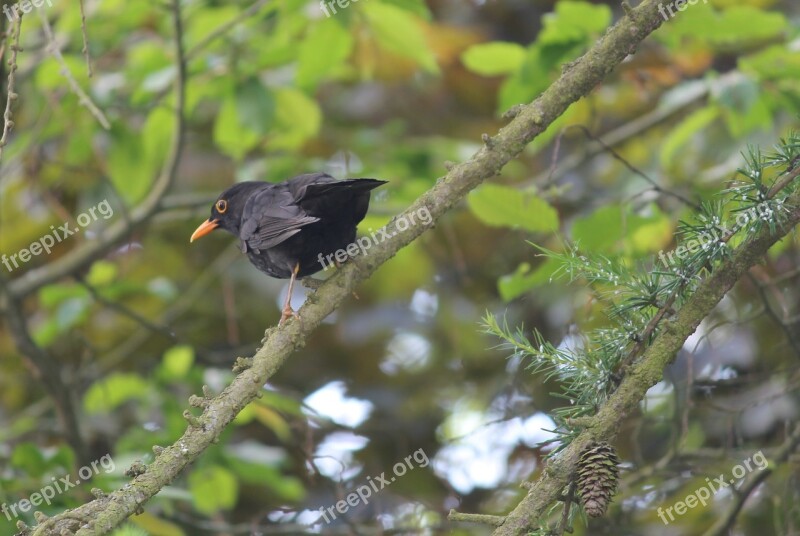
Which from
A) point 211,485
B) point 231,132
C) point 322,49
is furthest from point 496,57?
point 211,485

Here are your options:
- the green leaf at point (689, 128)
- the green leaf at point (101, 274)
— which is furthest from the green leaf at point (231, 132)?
the green leaf at point (689, 128)

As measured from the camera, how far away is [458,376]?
637 centimetres

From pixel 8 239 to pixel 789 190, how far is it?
5904 mm

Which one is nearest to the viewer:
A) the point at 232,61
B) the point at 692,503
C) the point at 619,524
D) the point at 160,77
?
the point at 619,524

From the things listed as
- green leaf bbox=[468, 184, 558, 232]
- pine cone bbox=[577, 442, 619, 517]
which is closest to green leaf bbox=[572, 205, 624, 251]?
green leaf bbox=[468, 184, 558, 232]

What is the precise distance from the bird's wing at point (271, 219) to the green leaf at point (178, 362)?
131 centimetres

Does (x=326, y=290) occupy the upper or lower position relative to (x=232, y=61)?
lower

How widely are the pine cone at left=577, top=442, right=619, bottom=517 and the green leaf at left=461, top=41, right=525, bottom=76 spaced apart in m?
2.70

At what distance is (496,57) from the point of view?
4.39m

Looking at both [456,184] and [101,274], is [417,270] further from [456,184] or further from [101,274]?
[456,184]

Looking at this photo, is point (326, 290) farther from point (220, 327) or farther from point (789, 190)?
point (220, 327)

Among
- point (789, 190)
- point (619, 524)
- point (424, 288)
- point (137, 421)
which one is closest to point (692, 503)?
point (619, 524)

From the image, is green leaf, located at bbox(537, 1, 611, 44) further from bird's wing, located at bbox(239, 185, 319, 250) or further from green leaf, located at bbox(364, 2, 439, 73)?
bird's wing, located at bbox(239, 185, 319, 250)

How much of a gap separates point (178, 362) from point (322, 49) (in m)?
2.00
